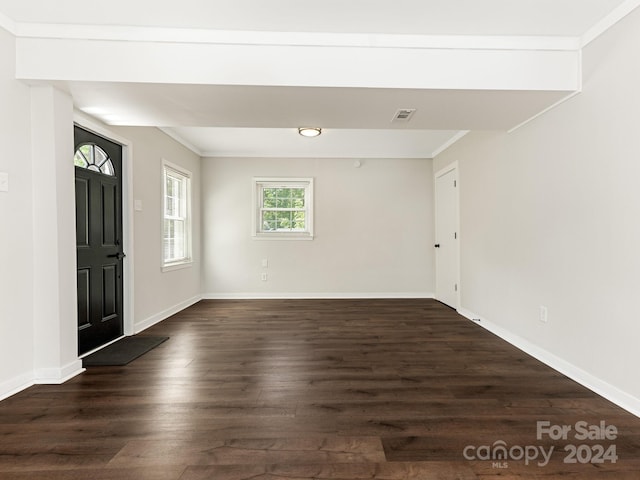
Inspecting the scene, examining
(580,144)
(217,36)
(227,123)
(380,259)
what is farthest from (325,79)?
(380,259)

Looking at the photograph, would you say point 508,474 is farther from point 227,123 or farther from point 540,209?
point 227,123

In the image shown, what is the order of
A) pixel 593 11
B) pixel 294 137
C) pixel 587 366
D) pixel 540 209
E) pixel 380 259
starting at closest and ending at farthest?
pixel 593 11
pixel 587 366
pixel 540 209
pixel 294 137
pixel 380 259

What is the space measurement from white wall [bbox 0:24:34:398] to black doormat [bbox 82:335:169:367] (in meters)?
0.49

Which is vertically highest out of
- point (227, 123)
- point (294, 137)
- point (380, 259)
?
point (294, 137)

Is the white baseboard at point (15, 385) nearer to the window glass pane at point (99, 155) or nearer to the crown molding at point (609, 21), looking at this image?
the window glass pane at point (99, 155)

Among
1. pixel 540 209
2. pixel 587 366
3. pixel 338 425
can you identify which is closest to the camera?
pixel 338 425

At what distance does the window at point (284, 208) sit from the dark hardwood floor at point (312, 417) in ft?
9.09

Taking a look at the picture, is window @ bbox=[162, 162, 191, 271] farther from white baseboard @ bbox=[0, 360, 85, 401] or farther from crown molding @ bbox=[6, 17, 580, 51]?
crown molding @ bbox=[6, 17, 580, 51]

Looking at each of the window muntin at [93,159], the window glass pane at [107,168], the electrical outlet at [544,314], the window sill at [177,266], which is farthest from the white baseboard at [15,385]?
the electrical outlet at [544,314]

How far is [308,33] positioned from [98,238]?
8.78 ft

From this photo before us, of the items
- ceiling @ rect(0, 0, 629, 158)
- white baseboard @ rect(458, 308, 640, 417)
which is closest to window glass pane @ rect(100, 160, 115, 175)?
ceiling @ rect(0, 0, 629, 158)

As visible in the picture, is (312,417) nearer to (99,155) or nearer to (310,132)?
(99,155)

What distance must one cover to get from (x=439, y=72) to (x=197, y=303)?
4.70 metres

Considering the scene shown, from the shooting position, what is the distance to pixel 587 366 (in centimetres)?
229
